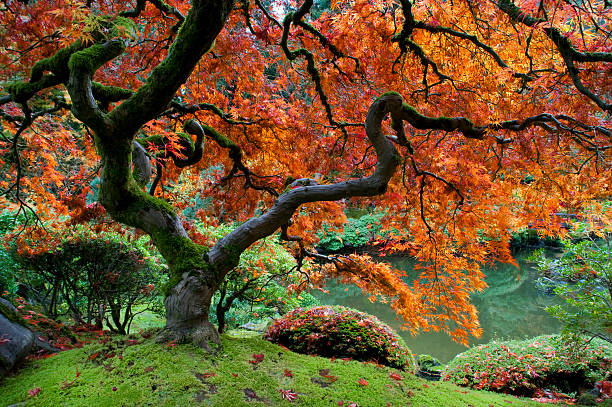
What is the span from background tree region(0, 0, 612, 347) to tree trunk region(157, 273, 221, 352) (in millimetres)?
12

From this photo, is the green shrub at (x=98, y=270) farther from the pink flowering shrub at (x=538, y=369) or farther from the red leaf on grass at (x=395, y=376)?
the pink flowering shrub at (x=538, y=369)

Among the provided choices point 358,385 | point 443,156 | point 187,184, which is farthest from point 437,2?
point 187,184

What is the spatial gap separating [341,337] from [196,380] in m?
1.98

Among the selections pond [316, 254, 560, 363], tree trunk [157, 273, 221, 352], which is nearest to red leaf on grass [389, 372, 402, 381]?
tree trunk [157, 273, 221, 352]

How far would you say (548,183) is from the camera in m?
3.03

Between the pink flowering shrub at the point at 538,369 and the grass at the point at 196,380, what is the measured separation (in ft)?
7.13

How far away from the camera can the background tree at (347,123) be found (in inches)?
85.5

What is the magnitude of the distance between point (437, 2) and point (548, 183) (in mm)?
2131

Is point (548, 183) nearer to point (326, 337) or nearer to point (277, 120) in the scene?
point (326, 337)

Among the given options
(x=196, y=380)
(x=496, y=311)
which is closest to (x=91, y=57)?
(x=196, y=380)

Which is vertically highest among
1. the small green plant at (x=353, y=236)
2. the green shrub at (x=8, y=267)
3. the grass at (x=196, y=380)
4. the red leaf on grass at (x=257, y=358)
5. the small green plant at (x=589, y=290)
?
the small green plant at (x=353, y=236)

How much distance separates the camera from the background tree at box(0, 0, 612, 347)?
217 cm

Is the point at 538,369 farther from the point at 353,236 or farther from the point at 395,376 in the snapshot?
the point at 353,236

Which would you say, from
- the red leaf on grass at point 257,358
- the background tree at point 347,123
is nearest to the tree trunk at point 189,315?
the background tree at point 347,123
